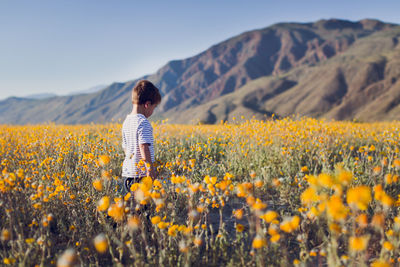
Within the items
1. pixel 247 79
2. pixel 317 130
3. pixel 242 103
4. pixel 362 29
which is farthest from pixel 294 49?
pixel 317 130

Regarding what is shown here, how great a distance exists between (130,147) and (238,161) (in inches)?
84.2

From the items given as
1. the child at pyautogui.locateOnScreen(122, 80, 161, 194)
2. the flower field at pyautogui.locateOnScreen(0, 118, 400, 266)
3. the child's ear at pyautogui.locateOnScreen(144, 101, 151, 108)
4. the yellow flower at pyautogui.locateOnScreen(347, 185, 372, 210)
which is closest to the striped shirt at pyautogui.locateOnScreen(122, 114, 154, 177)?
the child at pyautogui.locateOnScreen(122, 80, 161, 194)

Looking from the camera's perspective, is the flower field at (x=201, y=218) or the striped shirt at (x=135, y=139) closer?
the flower field at (x=201, y=218)

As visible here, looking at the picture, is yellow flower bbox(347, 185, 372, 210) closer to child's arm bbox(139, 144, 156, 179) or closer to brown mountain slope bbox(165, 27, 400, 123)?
child's arm bbox(139, 144, 156, 179)

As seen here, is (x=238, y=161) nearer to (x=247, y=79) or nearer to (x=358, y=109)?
(x=358, y=109)

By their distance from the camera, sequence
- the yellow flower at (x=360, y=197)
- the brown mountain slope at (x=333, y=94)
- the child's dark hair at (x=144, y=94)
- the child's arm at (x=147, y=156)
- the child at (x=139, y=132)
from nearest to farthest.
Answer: the yellow flower at (x=360, y=197)
the child's arm at (x=147, y=156)
the child at (x=139, y=132)
the child's dark hair at (x=144, y=94)
the brown mountain slope at (x=333, y=94)

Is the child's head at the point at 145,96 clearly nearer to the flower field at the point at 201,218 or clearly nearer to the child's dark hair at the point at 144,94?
the child's dark hair at the point at 144,94

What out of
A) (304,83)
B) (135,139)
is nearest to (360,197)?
(135,139)

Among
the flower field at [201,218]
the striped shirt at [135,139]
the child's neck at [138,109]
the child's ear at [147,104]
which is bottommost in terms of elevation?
the flower field at [201,218]

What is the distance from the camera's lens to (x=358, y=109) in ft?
273

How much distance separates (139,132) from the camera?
3.11 m

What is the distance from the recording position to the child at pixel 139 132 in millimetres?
3082

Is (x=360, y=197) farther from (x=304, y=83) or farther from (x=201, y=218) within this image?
(x=304, y=83)

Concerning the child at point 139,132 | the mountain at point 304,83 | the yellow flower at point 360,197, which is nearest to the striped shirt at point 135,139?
the child at point 139,132
